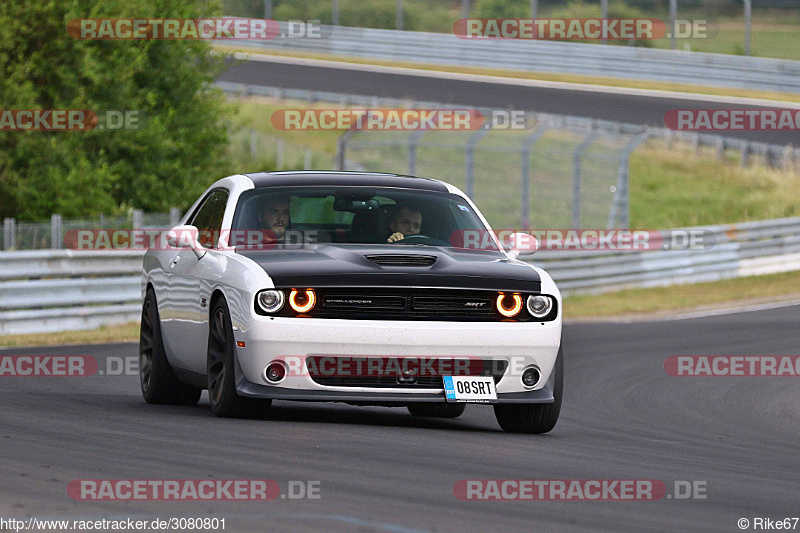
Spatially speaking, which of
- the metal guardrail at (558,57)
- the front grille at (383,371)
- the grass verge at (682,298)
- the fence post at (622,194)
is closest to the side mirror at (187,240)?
the front grille at (383,371)

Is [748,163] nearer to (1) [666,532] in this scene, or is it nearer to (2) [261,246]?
(2) [261,246]

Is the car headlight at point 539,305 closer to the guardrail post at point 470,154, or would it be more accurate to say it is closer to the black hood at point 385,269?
the black hood at point 385,269

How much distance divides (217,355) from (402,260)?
1.25 m

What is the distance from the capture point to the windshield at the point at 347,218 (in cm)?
963

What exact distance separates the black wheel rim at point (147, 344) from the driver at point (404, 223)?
2092 mm

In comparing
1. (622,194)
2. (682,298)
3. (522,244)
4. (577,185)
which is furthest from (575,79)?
(522,244)

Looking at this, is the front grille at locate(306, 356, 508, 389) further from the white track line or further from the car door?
the white track line

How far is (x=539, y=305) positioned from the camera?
29.4ft

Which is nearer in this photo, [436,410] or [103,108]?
[436,410]

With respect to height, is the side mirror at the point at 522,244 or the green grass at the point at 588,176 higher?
the side mirror at the point at 522,244

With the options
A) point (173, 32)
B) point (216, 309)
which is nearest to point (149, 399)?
point (216, 309)

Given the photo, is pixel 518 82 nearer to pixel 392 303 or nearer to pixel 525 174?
pixel 525 174

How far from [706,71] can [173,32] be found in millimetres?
21509

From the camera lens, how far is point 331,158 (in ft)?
138
